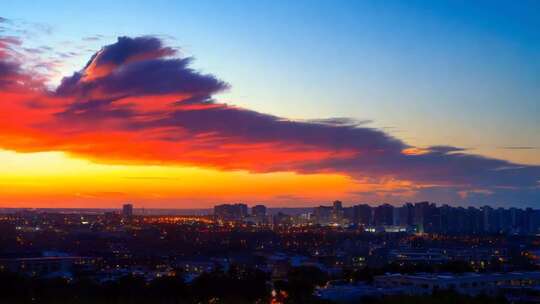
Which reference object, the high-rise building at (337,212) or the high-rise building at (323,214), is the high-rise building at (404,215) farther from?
the high-rise building at (323,214)

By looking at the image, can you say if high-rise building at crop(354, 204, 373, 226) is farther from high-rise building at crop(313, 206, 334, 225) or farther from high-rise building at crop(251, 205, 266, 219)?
high-rise building at crop(251, 205, 266, 219)

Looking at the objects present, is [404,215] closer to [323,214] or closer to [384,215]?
[384,215]

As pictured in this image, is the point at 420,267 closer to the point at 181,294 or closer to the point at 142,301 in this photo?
the point at 181,294

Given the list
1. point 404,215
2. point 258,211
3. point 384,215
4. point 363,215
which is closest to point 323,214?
point 363,215

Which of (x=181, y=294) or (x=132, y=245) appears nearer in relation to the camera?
(x=181, y=294)

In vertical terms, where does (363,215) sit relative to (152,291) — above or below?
above

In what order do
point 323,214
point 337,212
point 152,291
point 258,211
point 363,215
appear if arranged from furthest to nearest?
point 258,211 < point 323,214 < point 337,212 < point 363,215 < point 152,291

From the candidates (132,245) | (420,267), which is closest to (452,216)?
(132,245)

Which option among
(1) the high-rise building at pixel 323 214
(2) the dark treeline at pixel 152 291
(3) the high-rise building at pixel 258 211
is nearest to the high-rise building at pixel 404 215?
(1) the high-rise building at pixel 323 214

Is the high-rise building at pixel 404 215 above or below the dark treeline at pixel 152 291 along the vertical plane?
above

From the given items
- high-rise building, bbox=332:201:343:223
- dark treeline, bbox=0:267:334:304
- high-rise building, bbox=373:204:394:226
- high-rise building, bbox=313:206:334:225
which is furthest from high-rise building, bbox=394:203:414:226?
dark treeline, bbox=0:267:334:304

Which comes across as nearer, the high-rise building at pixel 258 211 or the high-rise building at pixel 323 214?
the high-rise building at pixel 323 214
